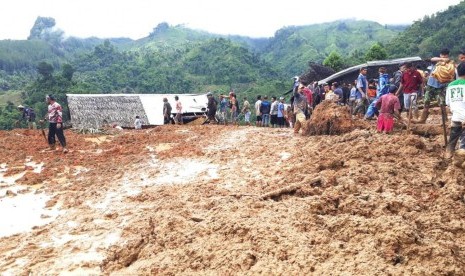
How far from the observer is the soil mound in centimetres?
866

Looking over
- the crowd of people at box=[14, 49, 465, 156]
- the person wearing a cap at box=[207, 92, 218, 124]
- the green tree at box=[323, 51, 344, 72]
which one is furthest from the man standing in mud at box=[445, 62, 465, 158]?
the green tree at box=[323, 51, 344, 72]

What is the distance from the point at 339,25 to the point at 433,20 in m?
66.2

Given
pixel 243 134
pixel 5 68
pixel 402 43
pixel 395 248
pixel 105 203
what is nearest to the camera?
pixel 395 248

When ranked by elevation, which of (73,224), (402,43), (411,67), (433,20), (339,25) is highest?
(339,25)

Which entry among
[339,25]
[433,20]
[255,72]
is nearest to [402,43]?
[433,20]

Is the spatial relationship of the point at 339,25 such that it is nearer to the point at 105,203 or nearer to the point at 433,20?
the point at 433,20

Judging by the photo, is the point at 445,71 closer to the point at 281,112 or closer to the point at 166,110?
the point at 281,112

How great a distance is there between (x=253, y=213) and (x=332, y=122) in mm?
5015

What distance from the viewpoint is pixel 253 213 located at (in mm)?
4336

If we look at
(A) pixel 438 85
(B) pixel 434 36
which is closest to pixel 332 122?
(A) pixel 438 85

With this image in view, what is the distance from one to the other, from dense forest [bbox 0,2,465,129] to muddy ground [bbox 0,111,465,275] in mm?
17273

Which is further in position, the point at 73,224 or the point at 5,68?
the point at 5,68

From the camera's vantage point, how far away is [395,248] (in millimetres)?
3279

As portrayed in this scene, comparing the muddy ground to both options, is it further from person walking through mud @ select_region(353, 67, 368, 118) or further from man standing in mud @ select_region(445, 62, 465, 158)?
person walking through mud @ select_region(353, 67, 368, 118)
